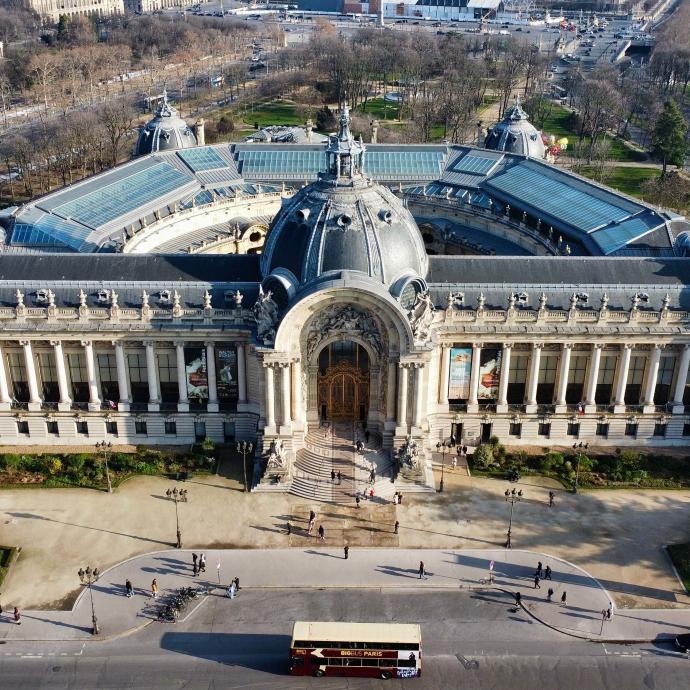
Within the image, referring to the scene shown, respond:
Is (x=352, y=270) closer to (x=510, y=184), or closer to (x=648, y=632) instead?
(x=648, y=632)

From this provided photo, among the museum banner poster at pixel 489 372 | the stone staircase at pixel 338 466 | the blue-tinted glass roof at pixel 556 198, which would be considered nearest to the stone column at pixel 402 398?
the stone staircase at pixel 338 466

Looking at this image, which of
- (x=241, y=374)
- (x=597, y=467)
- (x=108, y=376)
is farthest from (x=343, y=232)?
(x=597, y=467)

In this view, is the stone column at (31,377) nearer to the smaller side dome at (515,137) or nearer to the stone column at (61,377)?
the stone column at (61,377)

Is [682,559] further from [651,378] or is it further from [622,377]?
[651,378]

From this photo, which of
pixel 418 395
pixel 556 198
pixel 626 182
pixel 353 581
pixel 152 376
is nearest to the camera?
pixel 353 581

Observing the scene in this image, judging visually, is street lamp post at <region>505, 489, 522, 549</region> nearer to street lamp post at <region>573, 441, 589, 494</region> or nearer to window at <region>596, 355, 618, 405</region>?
street lamp post at <region>573, 441, 589, 494</region>

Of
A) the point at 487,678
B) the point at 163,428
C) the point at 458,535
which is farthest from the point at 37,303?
the point at 487,678

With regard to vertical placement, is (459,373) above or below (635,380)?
above
